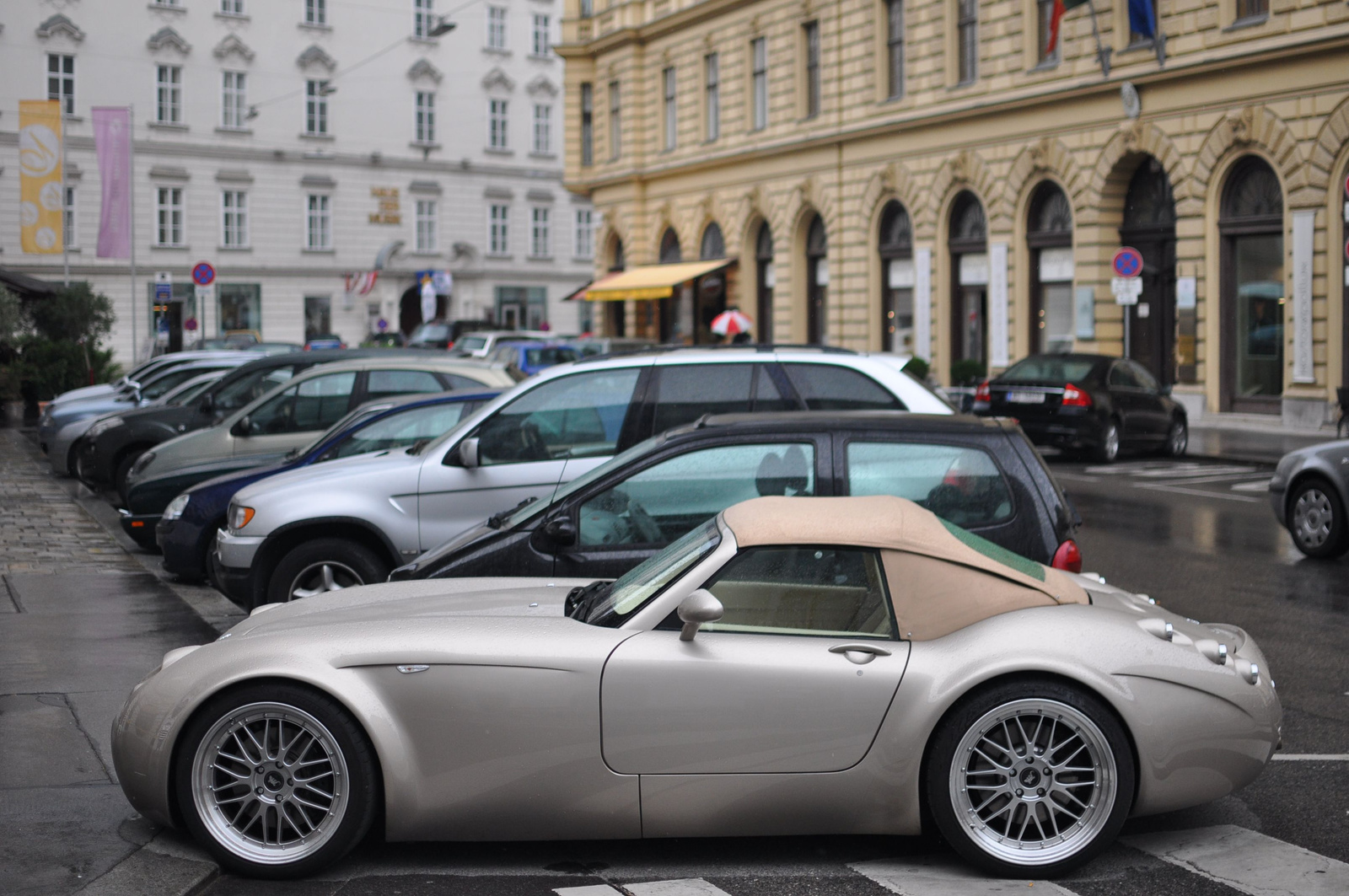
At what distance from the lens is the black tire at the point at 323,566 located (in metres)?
8.99

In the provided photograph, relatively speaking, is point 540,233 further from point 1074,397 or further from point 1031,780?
point 1031,780

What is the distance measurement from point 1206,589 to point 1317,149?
1669 cm

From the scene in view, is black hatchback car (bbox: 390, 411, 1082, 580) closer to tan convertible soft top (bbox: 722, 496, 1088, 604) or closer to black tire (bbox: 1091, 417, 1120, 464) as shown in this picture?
tan convertible soft top (bbox: 722, 496, 1088, 604)

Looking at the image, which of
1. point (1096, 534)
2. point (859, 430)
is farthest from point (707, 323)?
point (859, 430)

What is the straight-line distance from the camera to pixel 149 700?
5098 mm

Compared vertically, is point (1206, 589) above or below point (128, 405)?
below

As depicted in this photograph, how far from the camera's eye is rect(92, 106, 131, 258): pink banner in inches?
1496

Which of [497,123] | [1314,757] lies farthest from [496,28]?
[1314,757]

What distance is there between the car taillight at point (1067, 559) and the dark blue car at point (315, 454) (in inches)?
210

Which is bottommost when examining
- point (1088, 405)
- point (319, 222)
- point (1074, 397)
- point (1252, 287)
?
point (1088, 405)

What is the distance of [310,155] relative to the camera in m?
61.3

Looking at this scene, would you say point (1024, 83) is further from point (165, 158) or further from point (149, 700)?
point (165, 158)

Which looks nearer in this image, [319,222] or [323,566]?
[323,566]

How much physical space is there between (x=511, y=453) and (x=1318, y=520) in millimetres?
7208
